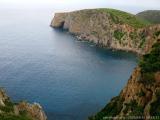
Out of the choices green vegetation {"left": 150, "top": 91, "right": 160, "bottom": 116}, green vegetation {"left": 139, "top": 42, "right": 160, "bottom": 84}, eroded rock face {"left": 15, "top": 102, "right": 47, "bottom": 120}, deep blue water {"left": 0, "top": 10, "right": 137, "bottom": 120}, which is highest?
green vegetation {"left": 139, "top": 42, "right": 160, "bottom": 84}

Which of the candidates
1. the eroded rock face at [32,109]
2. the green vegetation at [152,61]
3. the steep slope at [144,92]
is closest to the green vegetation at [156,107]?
the steep slope at [144,92]

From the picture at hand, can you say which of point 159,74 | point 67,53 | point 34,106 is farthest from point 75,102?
point 67,53

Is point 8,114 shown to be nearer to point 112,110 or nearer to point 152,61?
point 112,110

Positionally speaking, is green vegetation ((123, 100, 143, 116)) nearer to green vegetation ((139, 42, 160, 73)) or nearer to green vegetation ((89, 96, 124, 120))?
green vegetation ((89, 96, 124, 120))

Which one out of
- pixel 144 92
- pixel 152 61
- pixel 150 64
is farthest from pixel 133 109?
pixel 152 61

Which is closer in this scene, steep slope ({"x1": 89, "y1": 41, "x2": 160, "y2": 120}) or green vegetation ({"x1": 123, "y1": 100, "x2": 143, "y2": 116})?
steep slope ({"x1": 89, "y1": 41, "x2": 160, "y2": 120})

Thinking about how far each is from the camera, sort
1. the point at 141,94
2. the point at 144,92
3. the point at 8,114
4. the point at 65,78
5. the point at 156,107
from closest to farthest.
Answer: the point at 156,107
the point at 144,92
the point at 141,94
the point at 8,114
the point at 65,78

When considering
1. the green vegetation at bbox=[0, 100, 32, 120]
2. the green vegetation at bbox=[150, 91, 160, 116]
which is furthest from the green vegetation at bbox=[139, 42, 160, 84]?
the green vegetation at bbox=[0, 100, 32, 120]

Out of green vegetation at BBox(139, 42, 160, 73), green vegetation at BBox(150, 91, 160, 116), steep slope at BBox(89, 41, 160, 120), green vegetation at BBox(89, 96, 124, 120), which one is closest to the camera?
green vegetation at BBox(150, 91, 160, 116)
